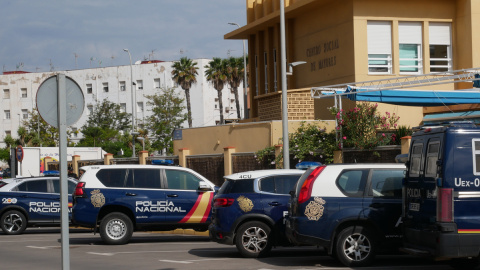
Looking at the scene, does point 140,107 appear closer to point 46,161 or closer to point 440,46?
point 46,161

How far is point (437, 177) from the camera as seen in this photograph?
10.5 m

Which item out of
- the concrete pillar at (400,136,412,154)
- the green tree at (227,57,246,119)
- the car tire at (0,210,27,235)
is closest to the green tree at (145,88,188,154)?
the green tree at (227,57,246,119)

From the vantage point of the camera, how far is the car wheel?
14039mm

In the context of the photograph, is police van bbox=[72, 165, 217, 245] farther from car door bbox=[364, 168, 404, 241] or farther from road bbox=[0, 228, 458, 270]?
car door bbox=[364, 168, 404, 241]

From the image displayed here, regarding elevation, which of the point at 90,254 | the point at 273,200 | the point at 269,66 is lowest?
the point at 90,254

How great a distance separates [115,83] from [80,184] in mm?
66834

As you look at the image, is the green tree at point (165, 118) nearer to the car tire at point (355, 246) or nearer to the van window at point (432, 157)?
the car tire at point (355, 246)

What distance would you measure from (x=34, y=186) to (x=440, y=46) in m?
16.5

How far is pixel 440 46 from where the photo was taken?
96.6ft

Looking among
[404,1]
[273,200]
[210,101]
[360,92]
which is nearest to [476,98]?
[360,92]

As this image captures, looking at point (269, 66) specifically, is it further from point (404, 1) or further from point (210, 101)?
point (210, 101)

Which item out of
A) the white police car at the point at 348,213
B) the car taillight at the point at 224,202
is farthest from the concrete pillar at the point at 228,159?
the white police car at the point at 348,213

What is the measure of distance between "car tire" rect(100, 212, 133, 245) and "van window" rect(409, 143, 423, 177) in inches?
319

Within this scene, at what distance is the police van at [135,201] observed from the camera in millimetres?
17375
